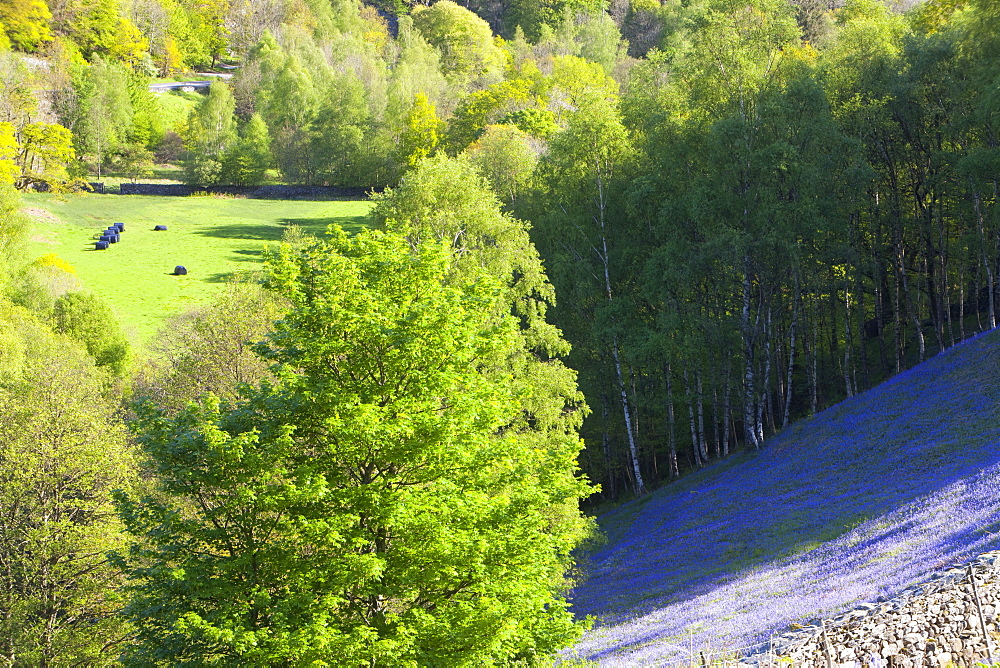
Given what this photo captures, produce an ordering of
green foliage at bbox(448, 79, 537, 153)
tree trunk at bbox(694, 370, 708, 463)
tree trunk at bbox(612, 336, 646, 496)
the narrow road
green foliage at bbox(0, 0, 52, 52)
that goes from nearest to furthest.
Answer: tree trunk at bbox(694, 370, 708, 463)
tree trunk at bbox(612, 336, 646, 496)
green foliage at bbox(448, 79, 537, 153)
green foliage at bbox(0, 0, 52, 52)
the narrow road

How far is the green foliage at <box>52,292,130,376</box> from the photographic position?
52469 millimetres

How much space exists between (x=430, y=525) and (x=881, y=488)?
649 inches

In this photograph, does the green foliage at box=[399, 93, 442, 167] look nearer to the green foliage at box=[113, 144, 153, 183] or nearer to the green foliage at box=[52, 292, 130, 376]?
the green foliage at box=[113, 144, 153, 183]

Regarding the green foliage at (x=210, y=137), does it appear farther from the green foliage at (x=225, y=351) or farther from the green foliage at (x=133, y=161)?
the green foliage at (x=225, y=351)

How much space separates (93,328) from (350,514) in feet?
140

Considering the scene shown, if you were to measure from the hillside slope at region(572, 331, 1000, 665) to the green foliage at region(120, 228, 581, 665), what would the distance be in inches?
144

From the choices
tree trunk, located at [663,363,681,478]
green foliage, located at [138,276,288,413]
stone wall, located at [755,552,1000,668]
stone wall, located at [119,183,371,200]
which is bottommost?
tree trunk, located at [663,363,681,478]

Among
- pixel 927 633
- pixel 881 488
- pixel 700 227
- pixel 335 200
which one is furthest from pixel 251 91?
pixel 927 633

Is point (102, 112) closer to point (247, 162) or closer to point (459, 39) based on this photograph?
point (247, 162)

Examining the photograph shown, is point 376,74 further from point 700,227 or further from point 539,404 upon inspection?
point 539,404

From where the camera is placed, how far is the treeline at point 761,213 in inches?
1634

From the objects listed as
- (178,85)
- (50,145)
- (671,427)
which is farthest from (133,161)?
(671,427)

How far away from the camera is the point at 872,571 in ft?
60.5

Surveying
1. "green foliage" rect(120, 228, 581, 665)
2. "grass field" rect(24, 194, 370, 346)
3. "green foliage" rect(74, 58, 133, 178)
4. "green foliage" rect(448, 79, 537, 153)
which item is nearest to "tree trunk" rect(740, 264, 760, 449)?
"green foliage" rect(120, 228, 581, 665)
